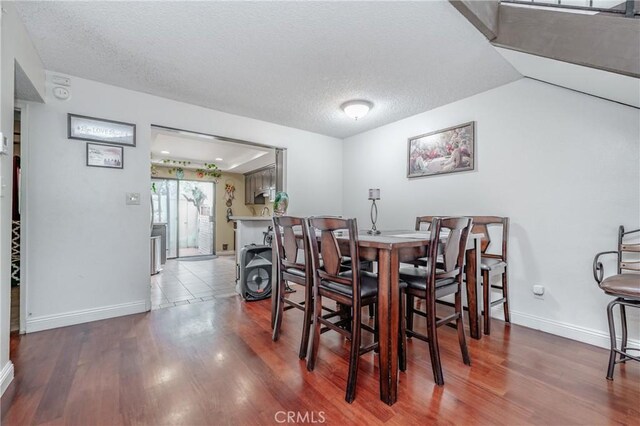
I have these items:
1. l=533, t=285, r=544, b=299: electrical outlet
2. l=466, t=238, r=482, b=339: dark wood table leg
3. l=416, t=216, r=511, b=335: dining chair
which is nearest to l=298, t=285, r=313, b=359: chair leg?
l=416, t=216, r=511, b=335: dining chair

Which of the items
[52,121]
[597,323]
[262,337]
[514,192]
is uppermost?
[52,121]

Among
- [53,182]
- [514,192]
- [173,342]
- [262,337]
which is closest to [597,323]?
[514,192]

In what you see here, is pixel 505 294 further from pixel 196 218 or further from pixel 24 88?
pixel 196 218

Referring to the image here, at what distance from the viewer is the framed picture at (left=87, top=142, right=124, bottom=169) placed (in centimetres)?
266

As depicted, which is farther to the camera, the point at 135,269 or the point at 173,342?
the point at 135,269

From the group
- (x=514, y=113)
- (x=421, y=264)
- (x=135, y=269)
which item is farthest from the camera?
(x=135, y=269)

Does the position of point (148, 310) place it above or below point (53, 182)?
below

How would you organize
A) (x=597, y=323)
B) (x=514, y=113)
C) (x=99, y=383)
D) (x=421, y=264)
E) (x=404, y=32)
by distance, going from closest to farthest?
(x=99, y=383), (x=404, y=32), (x=597, y=323), (x=421, y=264), (x=514, y=113)

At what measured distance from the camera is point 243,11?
1767 millimetres

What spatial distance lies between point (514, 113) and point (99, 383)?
3830 millimetres

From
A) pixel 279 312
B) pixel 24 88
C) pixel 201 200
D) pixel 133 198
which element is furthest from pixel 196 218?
pixel 279 312

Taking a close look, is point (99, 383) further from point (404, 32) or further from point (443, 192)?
point (443, 192)

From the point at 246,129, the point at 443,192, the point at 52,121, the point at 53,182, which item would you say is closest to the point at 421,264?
the point at 443,192

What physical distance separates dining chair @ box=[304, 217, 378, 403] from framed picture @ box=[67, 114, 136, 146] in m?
2.29
